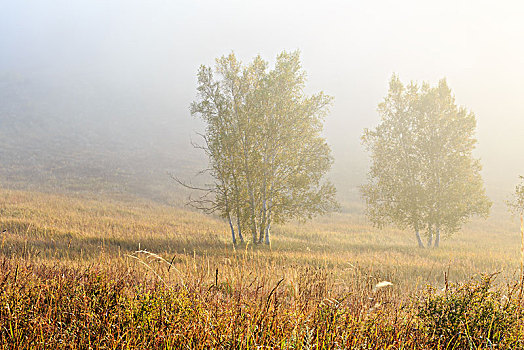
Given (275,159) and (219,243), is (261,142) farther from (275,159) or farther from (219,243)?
(219,243)

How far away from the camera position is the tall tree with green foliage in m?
21.0

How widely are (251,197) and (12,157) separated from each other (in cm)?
5152

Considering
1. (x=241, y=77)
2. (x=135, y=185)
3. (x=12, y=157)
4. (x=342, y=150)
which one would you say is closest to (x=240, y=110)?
(x=241, y=77)

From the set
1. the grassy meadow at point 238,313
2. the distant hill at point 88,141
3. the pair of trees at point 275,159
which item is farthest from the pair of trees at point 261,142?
the distant hill at point 88,141

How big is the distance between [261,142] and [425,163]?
10.9 meters

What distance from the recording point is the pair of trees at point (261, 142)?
57.5 ft

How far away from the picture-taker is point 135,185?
43.5m

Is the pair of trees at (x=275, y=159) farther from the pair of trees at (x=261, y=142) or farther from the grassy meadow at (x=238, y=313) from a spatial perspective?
the grassy meadow at (x=238, y=313)

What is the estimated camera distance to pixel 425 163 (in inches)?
871

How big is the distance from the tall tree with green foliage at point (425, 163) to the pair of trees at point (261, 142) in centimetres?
573

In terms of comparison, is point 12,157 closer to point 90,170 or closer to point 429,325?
point 90,170

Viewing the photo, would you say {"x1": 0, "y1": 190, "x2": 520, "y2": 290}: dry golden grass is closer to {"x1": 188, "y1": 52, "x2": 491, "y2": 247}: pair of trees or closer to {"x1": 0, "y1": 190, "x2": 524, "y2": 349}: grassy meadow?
{"x1": 0, "y1": 190, "x2": 524, "y2": 349}: grassy meadow

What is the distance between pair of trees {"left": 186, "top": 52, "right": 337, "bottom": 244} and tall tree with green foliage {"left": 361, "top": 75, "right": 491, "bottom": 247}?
5.73 m

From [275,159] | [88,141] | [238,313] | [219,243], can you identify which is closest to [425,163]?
[275,159]
